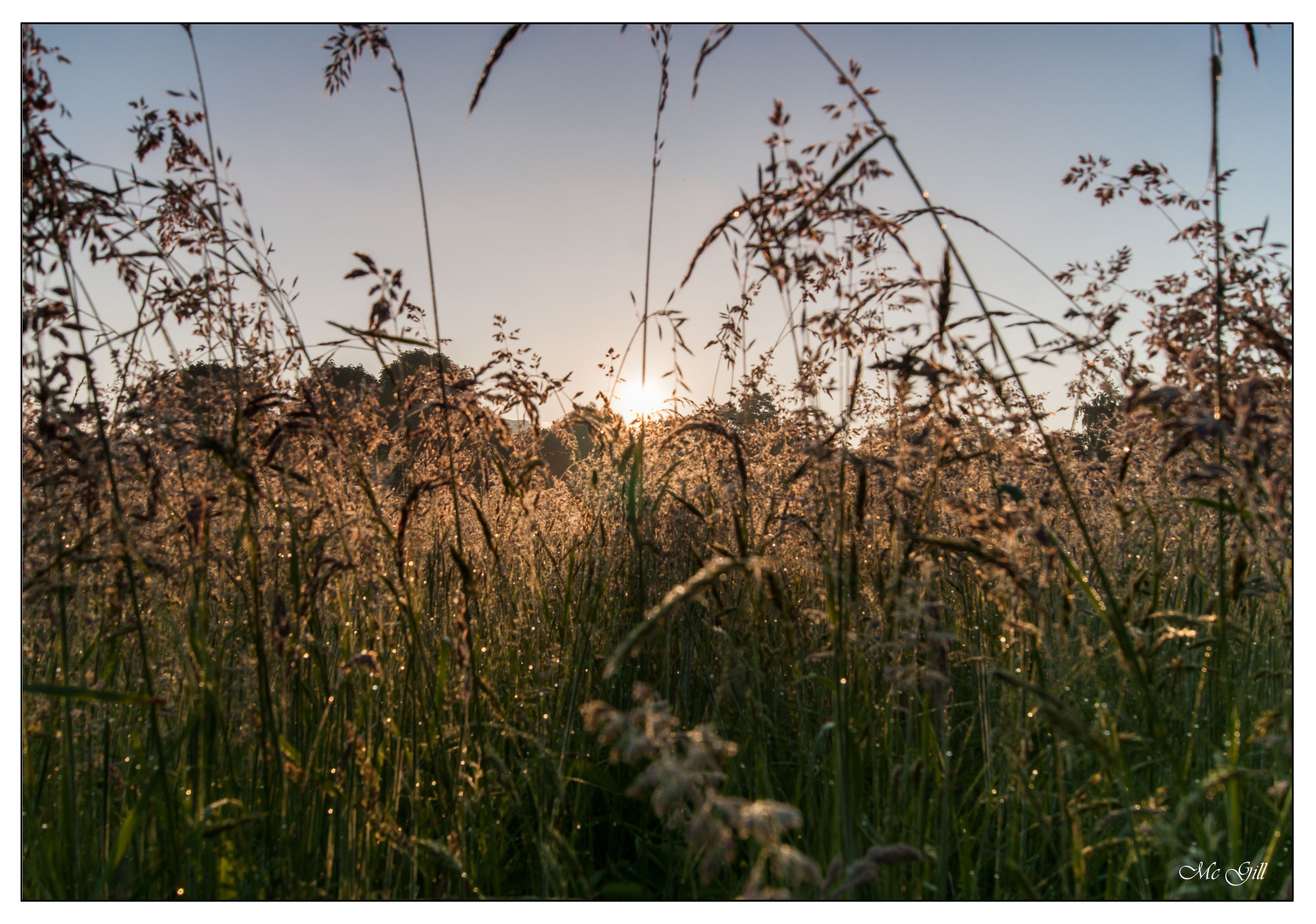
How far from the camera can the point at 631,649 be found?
1.00 metres

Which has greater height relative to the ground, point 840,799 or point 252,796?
point 840,799

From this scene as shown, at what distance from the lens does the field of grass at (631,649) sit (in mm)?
1263

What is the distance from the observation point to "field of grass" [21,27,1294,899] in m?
1.26

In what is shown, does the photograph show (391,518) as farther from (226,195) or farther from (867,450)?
(867,450)

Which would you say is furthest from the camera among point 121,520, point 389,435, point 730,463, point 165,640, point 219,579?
point 389,435

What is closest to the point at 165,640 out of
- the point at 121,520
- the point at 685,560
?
the point at 121,520

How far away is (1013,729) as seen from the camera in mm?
1198

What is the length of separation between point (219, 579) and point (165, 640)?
55 cm

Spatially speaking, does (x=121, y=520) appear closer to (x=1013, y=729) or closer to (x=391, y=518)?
(x=391, y=518)

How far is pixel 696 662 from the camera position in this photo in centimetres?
196

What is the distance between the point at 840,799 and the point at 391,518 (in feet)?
4.55
